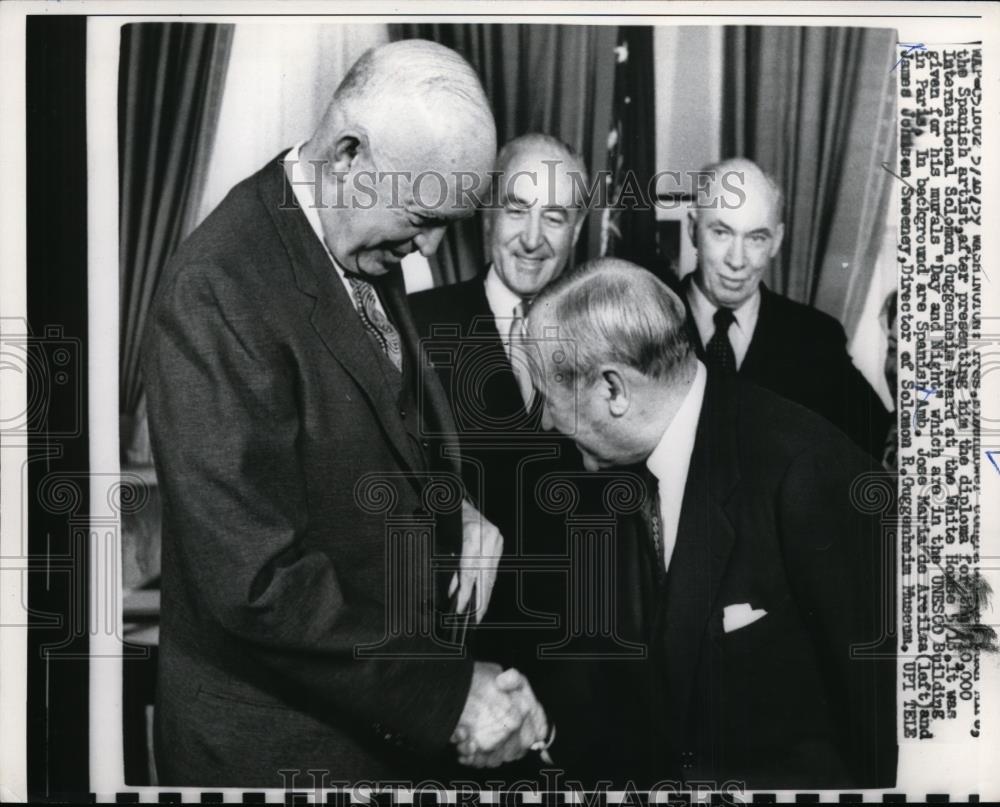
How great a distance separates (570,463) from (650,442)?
20cm

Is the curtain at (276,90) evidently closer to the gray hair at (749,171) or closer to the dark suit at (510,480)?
the dark suit at (510,480)

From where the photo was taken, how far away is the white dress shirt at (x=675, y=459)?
101 inches

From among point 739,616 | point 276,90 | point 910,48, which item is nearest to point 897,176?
point 910,48

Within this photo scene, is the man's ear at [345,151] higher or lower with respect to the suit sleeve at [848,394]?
higher

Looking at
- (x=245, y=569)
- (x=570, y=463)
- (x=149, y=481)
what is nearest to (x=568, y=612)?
(x=570, y=463)

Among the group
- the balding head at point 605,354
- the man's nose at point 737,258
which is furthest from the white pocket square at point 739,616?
the man's nose at point 737,258

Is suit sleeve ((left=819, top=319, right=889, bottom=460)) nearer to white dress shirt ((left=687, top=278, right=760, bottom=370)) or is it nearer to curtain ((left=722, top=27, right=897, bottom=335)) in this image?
curtain ((left=722, top=27, right=897, bottom=335))

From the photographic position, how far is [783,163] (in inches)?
101

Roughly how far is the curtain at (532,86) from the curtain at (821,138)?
32 cm

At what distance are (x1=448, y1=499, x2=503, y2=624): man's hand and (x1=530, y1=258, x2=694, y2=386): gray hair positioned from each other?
15.6 inches

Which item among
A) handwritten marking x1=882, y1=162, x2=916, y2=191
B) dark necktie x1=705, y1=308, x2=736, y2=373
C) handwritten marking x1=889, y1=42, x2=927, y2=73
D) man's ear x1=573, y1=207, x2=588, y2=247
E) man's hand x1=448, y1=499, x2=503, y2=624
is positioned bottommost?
man's hand x1=448, y1=499, x2=503, y2=624

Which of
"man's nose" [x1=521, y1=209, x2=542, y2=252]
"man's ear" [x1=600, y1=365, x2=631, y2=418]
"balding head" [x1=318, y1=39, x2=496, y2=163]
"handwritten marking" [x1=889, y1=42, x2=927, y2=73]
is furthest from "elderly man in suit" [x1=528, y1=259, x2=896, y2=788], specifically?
"handwritten marking" [x1=889, y1=42, x2=927, y2=73]

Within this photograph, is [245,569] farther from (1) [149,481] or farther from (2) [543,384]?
(2) [543,384]

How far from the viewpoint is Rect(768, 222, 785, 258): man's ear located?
2.56 metres
